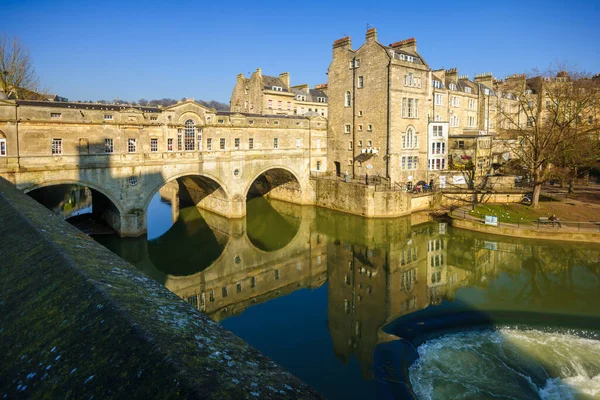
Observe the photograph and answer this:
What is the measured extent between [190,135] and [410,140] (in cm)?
1959

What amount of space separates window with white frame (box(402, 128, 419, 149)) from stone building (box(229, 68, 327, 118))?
57.8 ft

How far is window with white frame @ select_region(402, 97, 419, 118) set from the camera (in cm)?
3753

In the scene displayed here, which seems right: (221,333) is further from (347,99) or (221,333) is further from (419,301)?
(347,99)

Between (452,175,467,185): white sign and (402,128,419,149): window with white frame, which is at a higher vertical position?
(402,128,419,149): window with white frame

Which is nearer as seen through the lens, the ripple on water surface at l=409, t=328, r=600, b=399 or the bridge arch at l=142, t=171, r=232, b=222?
the ripple on water surface at l=409, t=328, r=600, b=399

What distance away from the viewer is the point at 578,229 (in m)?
26.7

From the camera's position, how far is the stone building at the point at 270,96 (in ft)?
174

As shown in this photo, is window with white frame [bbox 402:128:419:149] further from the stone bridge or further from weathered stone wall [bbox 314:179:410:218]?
the stone bridge

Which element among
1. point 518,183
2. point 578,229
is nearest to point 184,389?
point 578,229

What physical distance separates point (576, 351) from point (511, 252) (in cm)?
1245

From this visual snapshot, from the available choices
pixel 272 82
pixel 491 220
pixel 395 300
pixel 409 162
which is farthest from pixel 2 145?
pixel 272 82

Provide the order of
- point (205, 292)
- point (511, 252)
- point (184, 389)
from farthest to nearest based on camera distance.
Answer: point (511, 252)
point (205, 292)
point (184, 389)

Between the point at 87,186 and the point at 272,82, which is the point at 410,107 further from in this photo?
the point at 87,186

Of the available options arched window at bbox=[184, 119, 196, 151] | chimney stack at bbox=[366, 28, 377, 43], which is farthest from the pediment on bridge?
chimney stack at bbox=[366, 28, 377, 43]
